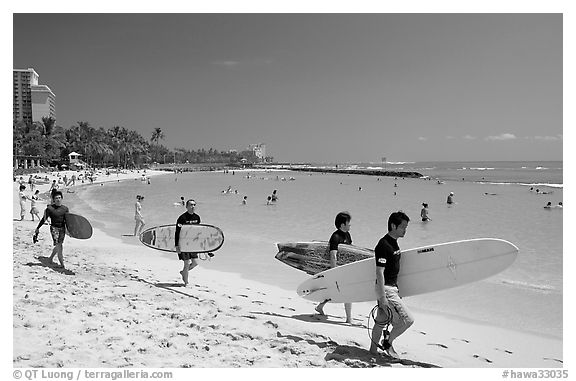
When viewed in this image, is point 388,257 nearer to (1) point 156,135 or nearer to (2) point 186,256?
(2) point 186,256

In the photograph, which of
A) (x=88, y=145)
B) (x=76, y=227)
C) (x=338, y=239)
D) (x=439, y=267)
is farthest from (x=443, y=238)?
(x=88, y=145)

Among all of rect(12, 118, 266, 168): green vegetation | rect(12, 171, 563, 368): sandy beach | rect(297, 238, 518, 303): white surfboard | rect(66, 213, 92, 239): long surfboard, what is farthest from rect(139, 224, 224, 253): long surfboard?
rect(12, 118, 266, 168): green vegetation

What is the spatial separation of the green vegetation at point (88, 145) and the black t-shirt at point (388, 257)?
55.2m

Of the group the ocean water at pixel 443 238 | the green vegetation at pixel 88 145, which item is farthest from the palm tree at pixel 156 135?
the ocean water at pixel 443 238

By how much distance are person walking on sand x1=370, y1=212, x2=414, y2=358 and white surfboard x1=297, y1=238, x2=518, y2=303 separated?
680 millimetres

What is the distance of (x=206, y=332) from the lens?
4.57 meters

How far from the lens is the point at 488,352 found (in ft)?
15.4

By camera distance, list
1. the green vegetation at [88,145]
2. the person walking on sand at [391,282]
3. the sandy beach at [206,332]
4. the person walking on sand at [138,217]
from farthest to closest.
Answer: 1. the green vegetation at [88,145]
2. the person walking on sand at [138,217]
3. the sandy beach at [206,332]
4. the person walking on sand at [391,282]

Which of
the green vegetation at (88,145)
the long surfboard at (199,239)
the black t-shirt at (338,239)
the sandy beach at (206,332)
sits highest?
the green vegetation at (88,145)

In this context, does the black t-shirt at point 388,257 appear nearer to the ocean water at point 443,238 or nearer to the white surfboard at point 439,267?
the white surfboard at point 439,267

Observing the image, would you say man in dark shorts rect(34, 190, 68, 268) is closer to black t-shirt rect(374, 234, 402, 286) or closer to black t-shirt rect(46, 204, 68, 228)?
black t-shirt rect(46, 204, 68, 228)

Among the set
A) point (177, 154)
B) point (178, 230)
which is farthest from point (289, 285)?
point (177, 154)

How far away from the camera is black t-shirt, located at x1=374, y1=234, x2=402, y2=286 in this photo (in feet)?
12.8

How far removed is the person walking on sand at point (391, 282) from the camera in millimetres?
3893
